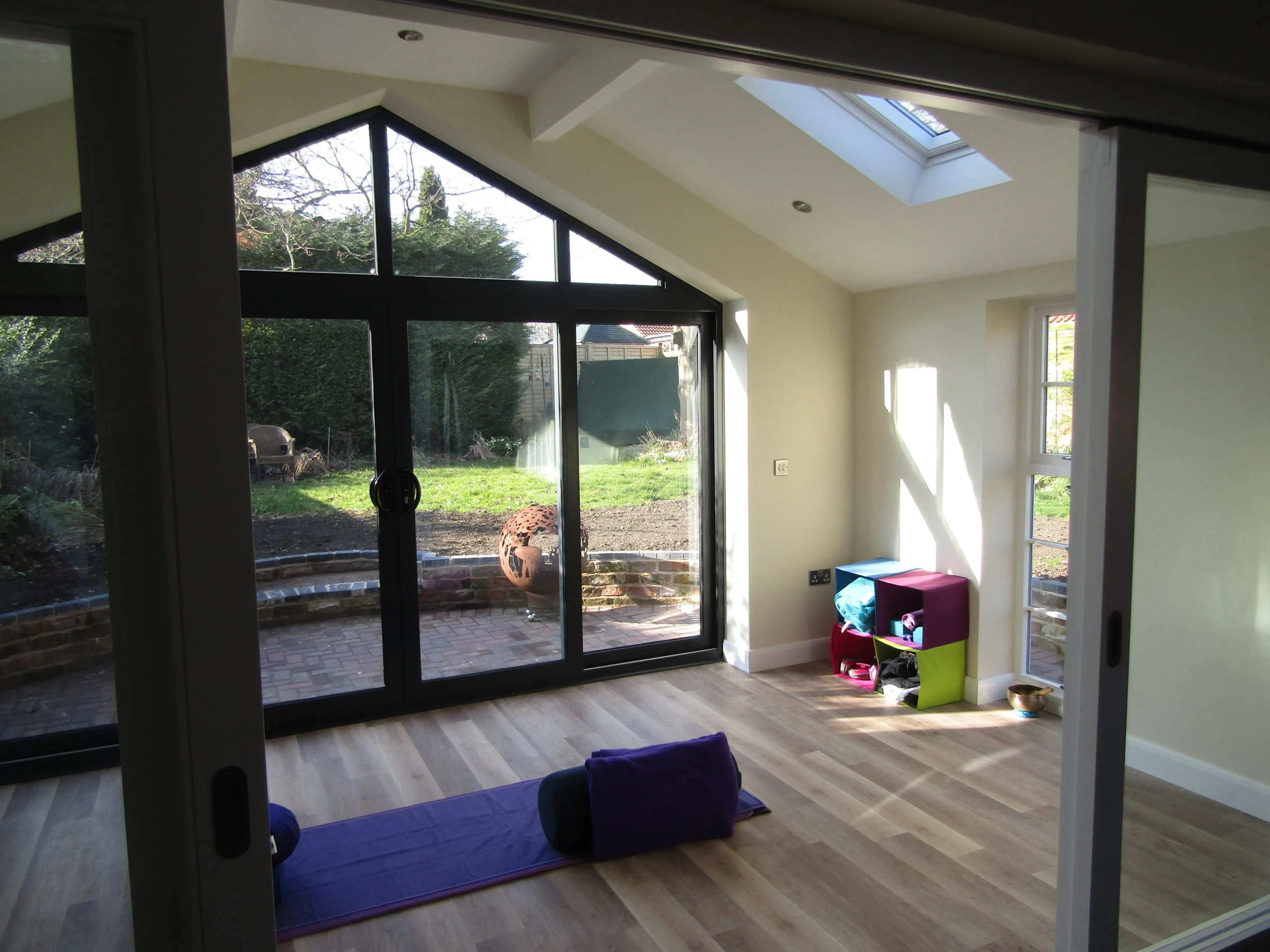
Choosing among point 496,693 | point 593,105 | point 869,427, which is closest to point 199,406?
point 593,105

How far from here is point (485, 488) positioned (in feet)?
15.2

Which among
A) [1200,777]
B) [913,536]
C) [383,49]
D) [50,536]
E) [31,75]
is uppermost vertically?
[383,49]

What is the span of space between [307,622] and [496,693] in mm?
1057

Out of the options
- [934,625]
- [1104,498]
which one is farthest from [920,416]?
[1104,498]

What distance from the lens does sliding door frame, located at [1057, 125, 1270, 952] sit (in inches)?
73.4

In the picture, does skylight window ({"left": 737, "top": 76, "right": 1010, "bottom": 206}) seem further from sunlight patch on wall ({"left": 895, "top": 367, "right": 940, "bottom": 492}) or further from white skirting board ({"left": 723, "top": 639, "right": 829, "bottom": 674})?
white skirting board ({"left": 723, "top": 639, "right": 829, "bottom": 674})

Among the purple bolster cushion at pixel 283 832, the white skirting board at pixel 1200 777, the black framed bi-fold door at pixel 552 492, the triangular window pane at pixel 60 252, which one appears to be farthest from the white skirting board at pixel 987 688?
the triangular window pane at pixel 60 252

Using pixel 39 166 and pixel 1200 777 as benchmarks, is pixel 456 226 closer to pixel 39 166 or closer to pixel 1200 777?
pixel 39 166

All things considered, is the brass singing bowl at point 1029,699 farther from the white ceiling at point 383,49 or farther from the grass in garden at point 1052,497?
the white ceiling at point 383,49

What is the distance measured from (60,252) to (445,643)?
12.2 feet

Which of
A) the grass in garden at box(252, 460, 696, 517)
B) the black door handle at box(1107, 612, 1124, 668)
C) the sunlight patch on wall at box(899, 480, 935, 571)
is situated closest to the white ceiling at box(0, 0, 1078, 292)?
the sunlight patch on wall at box(899, 480, 935, 571)

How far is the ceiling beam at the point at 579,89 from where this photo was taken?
11.1ft

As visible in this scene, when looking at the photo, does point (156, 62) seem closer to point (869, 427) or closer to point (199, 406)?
point (199, 406)

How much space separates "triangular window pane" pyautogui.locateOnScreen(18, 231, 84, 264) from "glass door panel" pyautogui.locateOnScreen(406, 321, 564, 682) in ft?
11.0
